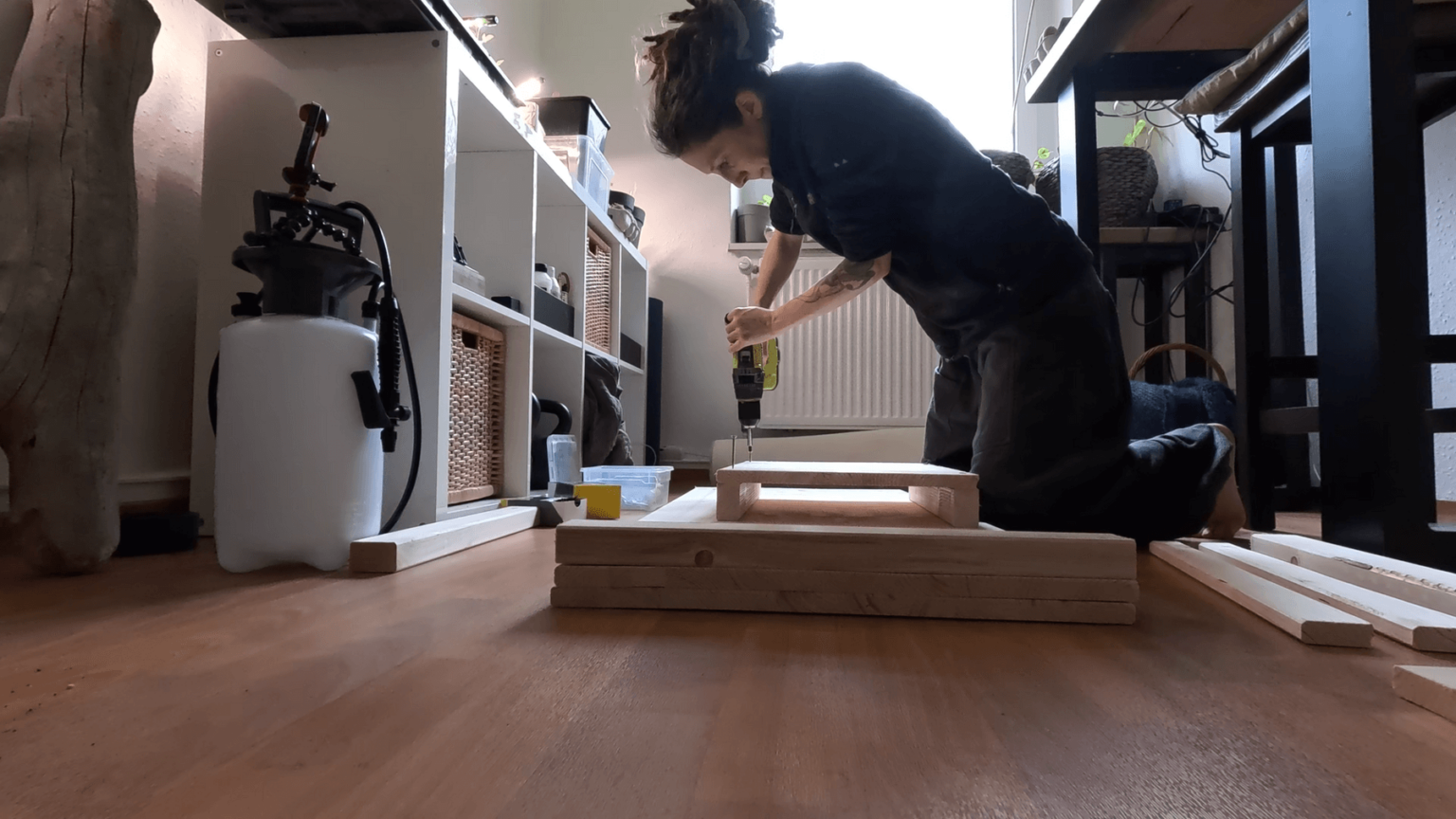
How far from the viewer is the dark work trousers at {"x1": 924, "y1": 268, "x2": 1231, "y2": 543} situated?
1285 millimetres

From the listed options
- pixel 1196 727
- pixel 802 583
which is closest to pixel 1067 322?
pixel 802 583

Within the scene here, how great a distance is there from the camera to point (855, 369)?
3227 mm

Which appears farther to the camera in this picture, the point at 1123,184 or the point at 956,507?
the point at 1123,184

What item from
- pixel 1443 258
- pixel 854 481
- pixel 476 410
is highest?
pixel 1443 258

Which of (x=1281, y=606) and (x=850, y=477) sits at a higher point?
(x=850, y=477)

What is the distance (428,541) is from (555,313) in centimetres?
105

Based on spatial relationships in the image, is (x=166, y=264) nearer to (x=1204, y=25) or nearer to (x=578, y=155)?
(x=578, y=155)

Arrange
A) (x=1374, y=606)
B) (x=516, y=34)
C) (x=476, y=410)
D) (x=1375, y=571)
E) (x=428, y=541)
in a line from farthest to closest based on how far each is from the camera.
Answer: (x=516, y=34)
(x=476, y=410)
(x=428, y=541)
(x=1375, y=571)
(x=1374, y=606)

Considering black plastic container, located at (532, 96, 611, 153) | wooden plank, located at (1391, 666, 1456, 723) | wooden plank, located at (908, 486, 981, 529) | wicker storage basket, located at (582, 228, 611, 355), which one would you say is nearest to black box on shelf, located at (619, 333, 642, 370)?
wicker storage basket, located at (582, 228, 611, 355)

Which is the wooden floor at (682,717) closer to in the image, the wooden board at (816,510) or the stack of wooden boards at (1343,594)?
the stack of wooden boards at (1343,594)

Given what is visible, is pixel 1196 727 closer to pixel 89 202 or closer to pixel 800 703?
pixel 800 703

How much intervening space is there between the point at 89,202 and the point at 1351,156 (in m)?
1.64

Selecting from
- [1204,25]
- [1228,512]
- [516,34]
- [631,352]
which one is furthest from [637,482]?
[516,34]

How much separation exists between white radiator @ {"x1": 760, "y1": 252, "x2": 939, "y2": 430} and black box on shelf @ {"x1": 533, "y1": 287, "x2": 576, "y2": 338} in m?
1.19
